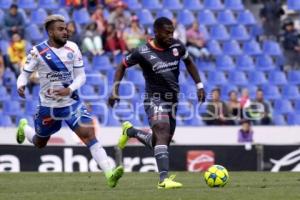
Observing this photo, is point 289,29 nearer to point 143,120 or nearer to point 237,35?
point 237,35

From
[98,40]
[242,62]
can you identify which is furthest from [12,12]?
[242,62]

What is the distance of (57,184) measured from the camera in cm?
1494

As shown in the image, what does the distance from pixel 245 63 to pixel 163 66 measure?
1335 cm

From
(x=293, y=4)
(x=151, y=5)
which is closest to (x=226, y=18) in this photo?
(x=293, y=4)

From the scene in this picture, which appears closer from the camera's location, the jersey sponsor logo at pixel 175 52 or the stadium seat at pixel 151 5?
the jersey sponsor logo at pixel 175 52

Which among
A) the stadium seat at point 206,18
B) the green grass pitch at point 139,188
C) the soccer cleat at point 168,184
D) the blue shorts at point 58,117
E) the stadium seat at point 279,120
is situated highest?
the stadium seat at point 206,18

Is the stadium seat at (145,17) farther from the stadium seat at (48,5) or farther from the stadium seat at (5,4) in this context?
the stadium seat at (5,4)

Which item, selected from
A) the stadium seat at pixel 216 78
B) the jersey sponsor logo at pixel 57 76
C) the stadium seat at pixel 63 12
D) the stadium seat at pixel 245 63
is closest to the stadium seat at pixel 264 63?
the stadium seat at pixel 245 63

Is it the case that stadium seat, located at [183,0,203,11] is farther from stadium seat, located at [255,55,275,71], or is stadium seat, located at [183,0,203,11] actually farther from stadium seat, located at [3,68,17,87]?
stadium seat, located at [3,68,17,87]

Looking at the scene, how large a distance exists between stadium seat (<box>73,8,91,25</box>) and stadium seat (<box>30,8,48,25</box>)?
0.87 meters

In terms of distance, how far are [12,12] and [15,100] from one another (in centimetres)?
250

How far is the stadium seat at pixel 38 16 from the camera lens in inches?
1043

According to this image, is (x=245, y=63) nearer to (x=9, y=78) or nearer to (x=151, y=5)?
(x=151, y=5)

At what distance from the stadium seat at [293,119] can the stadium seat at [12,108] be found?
23.8ft
